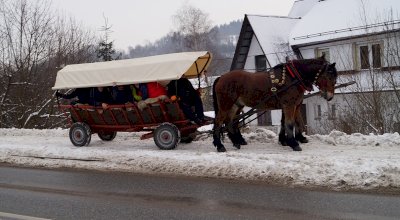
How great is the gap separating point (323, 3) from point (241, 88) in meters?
17.8

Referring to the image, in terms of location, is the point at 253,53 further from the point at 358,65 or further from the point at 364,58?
the point at 364,58

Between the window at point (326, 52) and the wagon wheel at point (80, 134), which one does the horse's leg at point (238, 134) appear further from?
the window at point (326, 52)

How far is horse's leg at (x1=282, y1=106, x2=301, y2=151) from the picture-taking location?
Answer: 10344 mm

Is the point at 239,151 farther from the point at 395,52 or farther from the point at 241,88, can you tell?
the point at 395,52

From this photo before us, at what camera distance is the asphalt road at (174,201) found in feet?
21.2

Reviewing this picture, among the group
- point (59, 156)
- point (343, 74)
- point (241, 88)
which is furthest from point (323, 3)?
point (59, 156)

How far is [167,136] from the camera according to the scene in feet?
38.1

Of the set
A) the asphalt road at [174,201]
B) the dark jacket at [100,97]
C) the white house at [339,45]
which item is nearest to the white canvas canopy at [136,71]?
the dark jacket at [100,97]

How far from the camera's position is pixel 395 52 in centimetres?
1630

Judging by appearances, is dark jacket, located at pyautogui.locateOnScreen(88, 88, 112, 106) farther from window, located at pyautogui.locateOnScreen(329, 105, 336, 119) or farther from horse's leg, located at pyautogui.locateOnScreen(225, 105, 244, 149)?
window, located at pyautogui.locateOnScreen(329, 105, 336, 119)

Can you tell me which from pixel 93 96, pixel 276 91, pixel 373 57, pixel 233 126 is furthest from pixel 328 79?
pixel 373 57

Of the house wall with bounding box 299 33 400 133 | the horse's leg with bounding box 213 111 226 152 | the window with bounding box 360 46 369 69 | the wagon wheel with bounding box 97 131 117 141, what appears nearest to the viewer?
the horse's leg with bounding box 213 111 226 152

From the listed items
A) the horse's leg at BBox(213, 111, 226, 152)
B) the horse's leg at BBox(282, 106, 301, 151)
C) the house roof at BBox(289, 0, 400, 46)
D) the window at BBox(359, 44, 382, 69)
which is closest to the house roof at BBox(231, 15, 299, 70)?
the house roof at BBox(289, 0, 400, 46)

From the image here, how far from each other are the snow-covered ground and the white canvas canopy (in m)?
1.69
